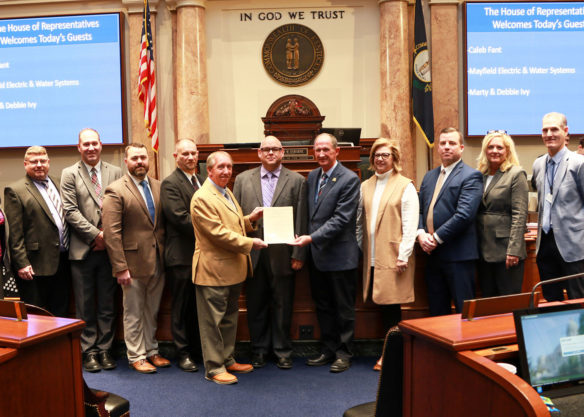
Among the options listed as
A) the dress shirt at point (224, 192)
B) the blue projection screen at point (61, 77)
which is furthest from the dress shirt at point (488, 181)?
→ the blue projection screen at point (61, 77)

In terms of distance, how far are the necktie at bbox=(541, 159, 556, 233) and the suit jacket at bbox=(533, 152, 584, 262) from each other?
0.03 metres

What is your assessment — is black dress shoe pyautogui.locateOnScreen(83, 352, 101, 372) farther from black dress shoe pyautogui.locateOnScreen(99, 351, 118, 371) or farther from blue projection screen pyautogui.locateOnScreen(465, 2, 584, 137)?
blue projection screen pyautogui.locateOnScreen(465, 2, 584, 137)

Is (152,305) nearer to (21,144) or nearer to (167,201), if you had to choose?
(167,201)

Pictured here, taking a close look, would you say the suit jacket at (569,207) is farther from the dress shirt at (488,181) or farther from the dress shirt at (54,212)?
the dress shirt at (54,212)

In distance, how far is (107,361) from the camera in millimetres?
3949

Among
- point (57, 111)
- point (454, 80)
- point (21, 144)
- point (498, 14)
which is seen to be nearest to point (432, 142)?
point (454, 80)

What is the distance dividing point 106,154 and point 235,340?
186 inches

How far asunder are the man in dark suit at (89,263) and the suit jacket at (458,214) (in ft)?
7.65

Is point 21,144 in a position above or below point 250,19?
below

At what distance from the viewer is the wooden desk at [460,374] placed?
56.8 inches

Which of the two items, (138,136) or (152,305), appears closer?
(152,305)

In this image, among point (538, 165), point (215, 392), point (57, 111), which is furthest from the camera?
point (57, 111)

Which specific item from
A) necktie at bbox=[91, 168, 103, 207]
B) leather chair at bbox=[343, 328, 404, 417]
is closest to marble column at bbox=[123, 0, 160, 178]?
necktie at bbox=[91, 168, 103, 207]

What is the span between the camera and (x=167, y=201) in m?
3.86
